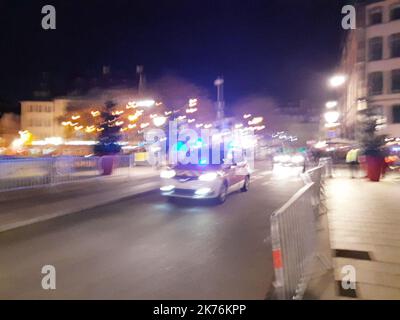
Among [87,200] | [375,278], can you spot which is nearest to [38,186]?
[87,200]

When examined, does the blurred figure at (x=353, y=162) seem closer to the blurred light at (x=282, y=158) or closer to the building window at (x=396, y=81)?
the blurred light at (x=282, y=158)

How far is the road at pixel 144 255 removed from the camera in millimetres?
5055

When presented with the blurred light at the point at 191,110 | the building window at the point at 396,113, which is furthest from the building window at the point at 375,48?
the blurred light at the point at 191,110

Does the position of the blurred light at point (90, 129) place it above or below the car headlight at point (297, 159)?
above

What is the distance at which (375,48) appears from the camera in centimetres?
4328

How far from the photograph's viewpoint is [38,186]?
15.1 metres

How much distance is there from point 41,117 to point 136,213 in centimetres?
6336

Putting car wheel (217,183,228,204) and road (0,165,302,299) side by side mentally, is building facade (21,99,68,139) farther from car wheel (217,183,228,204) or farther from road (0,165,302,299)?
road (0,165,302,299)

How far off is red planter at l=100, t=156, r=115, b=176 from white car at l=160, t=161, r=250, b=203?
27.7ft

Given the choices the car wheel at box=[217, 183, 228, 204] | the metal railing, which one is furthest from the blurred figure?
the metal railing

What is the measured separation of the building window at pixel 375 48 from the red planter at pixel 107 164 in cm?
3520

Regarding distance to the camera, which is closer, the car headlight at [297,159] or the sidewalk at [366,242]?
the sidewalk at [366,242]

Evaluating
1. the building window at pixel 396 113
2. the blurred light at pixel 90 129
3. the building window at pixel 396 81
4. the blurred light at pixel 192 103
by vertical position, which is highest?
the building window at pixel 396 81

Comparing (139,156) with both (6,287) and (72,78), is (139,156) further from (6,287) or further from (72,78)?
(72,78)
